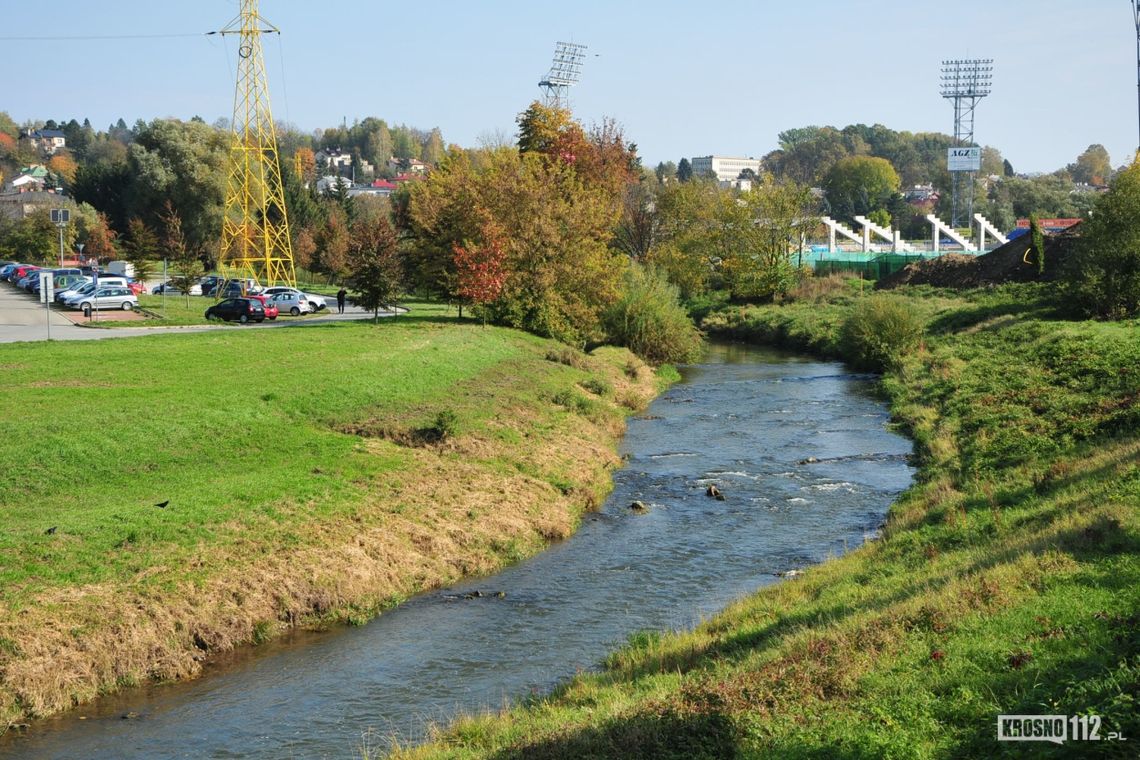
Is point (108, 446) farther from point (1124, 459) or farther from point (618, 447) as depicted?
point (1124, 459)

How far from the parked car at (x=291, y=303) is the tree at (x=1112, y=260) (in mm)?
39747

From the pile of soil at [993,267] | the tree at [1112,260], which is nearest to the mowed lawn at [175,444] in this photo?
the tree at [1112,260]

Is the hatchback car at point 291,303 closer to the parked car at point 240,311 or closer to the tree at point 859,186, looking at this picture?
the parked car at point 240,311

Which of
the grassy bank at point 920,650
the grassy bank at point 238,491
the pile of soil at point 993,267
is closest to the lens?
the grassy bank at point 920,650

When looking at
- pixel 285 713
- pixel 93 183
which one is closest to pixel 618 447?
pixel 285 713

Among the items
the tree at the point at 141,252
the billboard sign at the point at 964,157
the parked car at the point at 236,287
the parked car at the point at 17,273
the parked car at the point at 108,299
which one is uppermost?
the billboard sign at the point at 964,157

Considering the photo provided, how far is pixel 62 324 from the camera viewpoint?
51.2 metres

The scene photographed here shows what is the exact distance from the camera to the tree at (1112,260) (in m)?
47.1

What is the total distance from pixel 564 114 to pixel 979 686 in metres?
70.5

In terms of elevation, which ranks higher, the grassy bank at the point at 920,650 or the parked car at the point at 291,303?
the parked car at the point at 291,303

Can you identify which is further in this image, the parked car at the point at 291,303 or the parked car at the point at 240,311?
the parked car at the point at 291,303

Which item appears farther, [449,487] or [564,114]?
[564,114]

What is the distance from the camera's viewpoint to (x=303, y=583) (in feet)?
64.0

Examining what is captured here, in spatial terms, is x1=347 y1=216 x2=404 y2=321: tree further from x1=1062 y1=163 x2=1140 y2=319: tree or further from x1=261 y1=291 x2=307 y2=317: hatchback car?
x1=1062 y1=163 x2=1140 y2=319: tree
